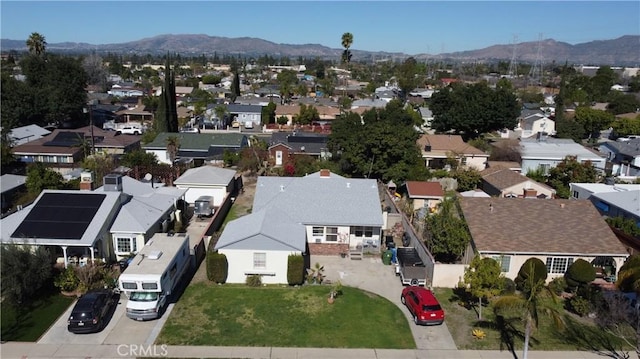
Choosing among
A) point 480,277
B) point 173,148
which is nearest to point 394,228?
point 480,277

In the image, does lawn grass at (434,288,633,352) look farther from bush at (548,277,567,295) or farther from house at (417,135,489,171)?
house at (417,135,489,171)

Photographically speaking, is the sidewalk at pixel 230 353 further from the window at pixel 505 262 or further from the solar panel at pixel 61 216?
the solar panel at pixel 61 216

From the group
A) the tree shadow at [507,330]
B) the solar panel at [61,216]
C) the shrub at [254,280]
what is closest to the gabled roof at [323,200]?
the shrub at [254,280]

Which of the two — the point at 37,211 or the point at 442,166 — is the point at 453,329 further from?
the point at 442,166

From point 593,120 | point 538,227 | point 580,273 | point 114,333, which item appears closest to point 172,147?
point 114,333

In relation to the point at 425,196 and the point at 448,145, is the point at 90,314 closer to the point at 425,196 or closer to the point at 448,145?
the point at 425,196

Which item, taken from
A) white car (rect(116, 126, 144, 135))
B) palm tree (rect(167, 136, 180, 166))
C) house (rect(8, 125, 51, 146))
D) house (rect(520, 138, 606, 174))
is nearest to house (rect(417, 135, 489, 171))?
house (rect(520, 138, 606, 174))
